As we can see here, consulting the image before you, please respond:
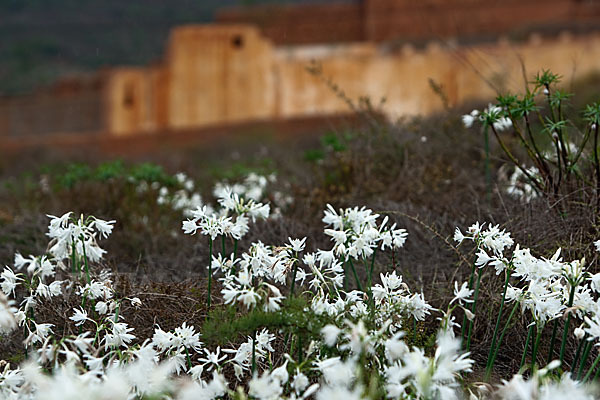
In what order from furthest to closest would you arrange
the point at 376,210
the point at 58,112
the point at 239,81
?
1. the point at 58,112
2. the point at 239,81
3. the point at 376,210

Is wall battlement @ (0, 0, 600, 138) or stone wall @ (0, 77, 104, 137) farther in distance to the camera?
stone wall @ (0, 77, 104, 137)

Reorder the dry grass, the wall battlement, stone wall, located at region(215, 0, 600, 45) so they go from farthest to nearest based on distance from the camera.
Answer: stone wall, located at region(215, 0, 600, 45), the wall battlement, the dry grass

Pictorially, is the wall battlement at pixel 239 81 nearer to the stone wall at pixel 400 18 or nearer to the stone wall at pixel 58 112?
the stone wall at pixel 58 112

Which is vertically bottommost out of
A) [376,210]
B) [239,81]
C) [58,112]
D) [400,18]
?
[58,112]

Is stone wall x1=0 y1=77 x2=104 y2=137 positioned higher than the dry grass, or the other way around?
the dry grass

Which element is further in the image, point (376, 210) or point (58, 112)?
→ point (58, 112)

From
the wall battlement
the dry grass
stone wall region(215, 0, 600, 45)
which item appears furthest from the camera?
stone wall region(215, 0, 600, 45)

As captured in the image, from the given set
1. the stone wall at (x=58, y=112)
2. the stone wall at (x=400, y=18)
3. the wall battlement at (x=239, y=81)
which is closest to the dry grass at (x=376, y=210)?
the wall battlement at (x=239, y=81)

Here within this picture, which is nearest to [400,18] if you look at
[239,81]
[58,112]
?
[239,81]

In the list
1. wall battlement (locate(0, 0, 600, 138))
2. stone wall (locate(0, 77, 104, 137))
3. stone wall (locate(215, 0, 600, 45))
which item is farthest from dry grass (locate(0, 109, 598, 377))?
stone wall (locate(215, 0, 600, 45))

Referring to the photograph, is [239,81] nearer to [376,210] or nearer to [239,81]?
[239,81]

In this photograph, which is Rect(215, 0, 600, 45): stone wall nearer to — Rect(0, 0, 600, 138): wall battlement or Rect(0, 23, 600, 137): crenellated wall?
Rect(0, 0, 600, 138): wall battlement

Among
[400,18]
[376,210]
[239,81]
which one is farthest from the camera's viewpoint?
[400,18]

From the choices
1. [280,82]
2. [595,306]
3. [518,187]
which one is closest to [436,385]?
[595,306]
